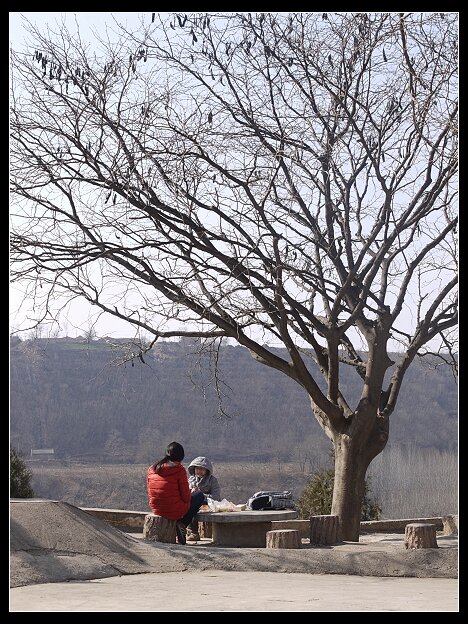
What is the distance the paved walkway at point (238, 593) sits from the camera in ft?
22.0

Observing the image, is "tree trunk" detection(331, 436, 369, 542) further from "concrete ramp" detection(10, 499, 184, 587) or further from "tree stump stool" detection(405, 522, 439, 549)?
"concrete ramp" detection(10, 499, 184, 587)

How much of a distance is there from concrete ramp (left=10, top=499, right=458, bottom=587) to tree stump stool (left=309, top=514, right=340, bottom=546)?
4.10 feet

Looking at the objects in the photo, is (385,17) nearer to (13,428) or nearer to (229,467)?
(229,467)

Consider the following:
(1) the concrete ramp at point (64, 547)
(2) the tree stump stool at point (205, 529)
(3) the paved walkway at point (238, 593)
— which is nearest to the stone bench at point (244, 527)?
(2) the tree stump stool at point (205, 529)

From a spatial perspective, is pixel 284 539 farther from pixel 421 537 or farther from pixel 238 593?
pixel 238 593

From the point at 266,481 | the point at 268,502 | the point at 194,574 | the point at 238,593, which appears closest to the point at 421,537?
the point at 268,502

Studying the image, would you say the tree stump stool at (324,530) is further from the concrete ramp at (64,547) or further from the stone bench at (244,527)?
the concrete ramp at (64,547)

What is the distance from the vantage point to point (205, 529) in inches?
480

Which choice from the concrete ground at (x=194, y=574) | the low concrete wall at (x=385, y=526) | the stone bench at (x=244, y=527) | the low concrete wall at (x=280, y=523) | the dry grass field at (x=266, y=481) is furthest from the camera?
the dry grass field at (x=266, y=481)

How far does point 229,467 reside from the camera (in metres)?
39.0

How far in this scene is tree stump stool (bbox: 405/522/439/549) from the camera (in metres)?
9.59

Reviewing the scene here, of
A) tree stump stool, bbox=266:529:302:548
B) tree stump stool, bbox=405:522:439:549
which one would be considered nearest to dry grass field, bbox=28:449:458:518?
tree stump stool, bbox=405:522:439:549

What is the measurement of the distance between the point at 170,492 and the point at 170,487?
55mm

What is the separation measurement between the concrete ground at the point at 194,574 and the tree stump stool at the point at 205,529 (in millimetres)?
2502
